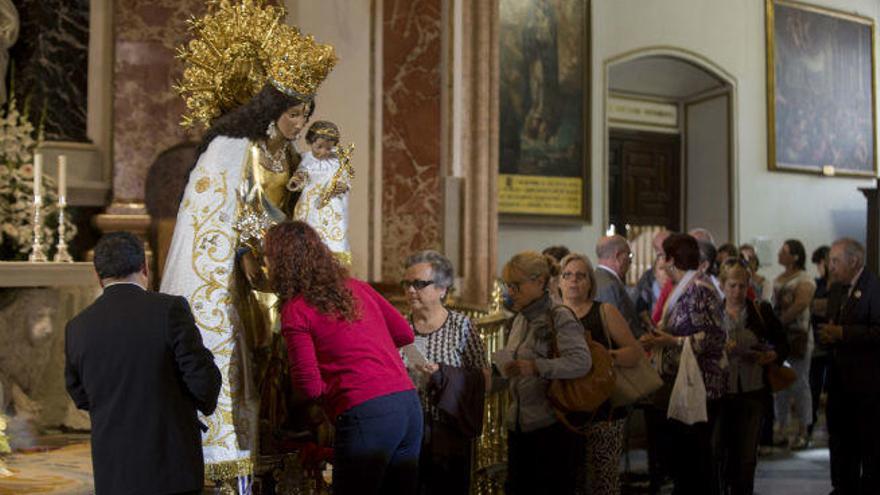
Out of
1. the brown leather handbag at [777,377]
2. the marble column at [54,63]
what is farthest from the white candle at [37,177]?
the brown leather handbag at [777,377]

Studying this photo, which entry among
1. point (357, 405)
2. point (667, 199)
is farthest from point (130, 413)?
point (667, 199)

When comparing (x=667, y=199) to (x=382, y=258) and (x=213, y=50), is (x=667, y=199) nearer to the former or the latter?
(x=382, y=258)

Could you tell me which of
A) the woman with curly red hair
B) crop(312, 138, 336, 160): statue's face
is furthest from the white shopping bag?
crop(312, 138, 336, 160): statue's face

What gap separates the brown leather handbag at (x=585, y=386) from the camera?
14.2 feet

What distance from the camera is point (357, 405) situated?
3236mm

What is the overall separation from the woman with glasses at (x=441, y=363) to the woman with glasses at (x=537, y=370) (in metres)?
0.31

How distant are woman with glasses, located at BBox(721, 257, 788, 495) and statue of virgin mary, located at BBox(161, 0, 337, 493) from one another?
2.91 m

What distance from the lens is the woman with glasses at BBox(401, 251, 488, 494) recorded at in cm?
398

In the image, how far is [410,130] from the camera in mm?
8031

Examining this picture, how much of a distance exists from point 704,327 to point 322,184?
2.40 m

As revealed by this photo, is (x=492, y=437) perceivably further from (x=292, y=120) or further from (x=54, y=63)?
(x=54, y=63)

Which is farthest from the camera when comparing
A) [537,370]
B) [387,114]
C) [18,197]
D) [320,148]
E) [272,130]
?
[387,114]

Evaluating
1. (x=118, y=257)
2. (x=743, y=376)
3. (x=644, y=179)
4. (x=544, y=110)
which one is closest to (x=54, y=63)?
(x=118, y=257)

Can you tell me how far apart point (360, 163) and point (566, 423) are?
3.99 m
